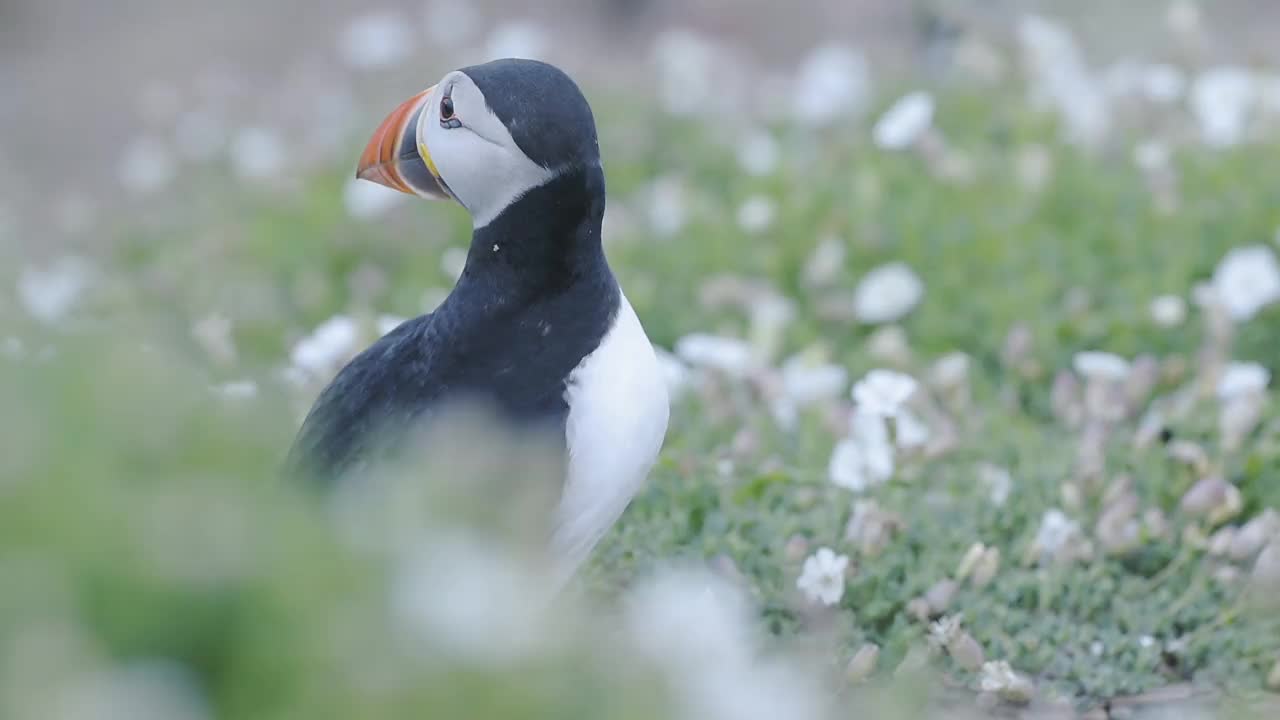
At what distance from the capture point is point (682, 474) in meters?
3.85

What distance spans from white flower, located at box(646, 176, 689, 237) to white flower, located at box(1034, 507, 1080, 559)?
2.56 m

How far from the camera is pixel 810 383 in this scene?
428 centimetres

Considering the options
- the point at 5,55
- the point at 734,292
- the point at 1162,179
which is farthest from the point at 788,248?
the point at 5,55

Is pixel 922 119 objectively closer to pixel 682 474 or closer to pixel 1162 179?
pixel 1162 179

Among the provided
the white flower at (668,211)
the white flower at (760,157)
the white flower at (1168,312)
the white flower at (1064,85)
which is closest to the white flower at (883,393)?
the white flower at (1168,312)

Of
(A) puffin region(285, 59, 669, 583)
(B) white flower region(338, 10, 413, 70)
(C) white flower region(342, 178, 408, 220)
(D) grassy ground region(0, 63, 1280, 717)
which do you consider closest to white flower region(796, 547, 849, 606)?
(D) grassy ground region(0, 63, 1280, 717)

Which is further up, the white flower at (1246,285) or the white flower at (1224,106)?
the white flower at (1224,106)

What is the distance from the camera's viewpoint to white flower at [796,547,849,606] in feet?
10.7

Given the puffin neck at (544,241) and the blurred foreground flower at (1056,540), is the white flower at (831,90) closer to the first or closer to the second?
the blurred foreground flower at (1056,540)

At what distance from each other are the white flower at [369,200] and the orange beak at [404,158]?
3.00m

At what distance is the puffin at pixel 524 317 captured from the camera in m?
2.64

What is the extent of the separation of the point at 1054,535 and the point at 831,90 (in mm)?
3485

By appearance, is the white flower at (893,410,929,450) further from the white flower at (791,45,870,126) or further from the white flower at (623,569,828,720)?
the white flower at (791,45,870,126)

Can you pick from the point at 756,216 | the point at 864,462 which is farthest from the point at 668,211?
the point at 864,462
